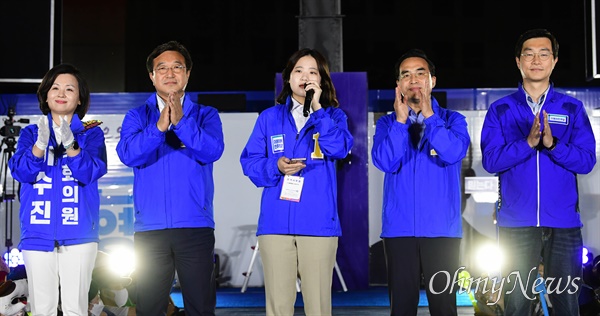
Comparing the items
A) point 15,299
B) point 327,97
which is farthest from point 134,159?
point 15,299

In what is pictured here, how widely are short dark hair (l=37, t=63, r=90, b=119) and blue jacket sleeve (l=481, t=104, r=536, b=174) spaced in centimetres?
218

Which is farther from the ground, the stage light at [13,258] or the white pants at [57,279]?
the white pants at [57,279]

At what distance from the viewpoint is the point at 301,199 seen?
3.44 m

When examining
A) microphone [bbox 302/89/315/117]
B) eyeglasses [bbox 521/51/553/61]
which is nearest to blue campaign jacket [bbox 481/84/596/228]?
eyeglasses [bbox 521/51/553/61]

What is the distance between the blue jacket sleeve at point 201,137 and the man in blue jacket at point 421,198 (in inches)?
31.5

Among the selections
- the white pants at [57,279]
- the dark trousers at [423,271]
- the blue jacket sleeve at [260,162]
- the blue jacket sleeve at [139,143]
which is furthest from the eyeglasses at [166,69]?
the dark trousers at [423,271]

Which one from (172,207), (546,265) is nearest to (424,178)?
(546,265)

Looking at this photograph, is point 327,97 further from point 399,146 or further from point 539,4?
point 539,4

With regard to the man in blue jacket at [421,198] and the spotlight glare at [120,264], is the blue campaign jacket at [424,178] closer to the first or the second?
the man in blue jacket at [421,198]

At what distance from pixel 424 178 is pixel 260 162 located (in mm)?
805

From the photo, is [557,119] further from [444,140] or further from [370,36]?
[370,36]

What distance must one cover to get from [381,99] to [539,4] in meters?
15.7

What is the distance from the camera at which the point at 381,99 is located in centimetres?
819

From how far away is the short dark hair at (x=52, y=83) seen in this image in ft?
12.9
